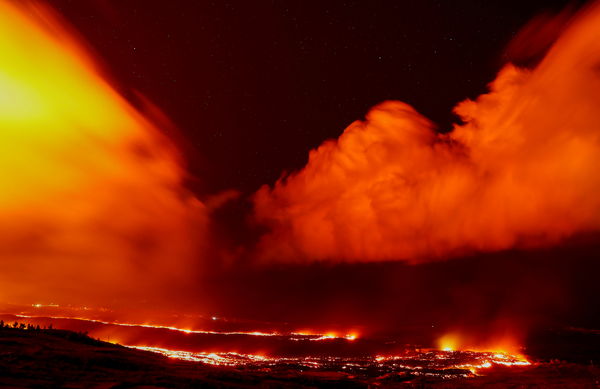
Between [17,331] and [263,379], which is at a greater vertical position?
[17,331]

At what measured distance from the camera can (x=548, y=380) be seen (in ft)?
201

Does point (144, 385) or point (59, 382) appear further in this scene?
point (144, 385)

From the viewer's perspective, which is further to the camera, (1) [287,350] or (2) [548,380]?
(1) [287,350]

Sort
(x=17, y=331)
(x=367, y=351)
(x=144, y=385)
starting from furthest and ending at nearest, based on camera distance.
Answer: (x=367, y=351) → (x=17, y=331) → (x=144, y=385)

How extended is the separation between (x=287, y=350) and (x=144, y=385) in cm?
13111

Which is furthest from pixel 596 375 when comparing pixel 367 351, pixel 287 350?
pixel 287 350

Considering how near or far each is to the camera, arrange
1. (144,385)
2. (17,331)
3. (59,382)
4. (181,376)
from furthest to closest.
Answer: (17,331), (181,376), (144,385), (59,382)

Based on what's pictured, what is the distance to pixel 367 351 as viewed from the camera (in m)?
152

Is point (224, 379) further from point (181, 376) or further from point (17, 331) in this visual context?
point (17, 331)

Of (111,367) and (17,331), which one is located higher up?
(17,331)

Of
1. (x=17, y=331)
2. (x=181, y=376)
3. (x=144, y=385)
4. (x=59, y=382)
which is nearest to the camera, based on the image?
(x=59, y=382)

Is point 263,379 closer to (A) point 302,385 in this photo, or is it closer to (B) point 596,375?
(A) point 302,385

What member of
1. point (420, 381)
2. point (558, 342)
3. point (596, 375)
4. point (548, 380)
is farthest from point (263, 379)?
point (558, 342)

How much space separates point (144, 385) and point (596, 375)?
64947 mm
